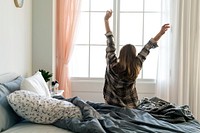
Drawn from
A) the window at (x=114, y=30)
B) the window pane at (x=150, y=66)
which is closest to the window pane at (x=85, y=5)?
the window at (x=114, y=30)

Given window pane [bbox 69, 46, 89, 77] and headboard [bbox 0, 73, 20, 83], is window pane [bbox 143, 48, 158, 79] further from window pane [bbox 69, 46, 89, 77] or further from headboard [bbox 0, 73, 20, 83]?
headboard [bbox 0, 73, 20, 83]

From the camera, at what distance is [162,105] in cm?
279

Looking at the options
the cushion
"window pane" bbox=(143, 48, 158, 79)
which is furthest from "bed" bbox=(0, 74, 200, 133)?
"window pane" bbox=(143, 48, 158, 79)

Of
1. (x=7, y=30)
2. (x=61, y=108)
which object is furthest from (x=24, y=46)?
(x=61, y=108)

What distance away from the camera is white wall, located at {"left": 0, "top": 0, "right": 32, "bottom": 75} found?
2966 mm

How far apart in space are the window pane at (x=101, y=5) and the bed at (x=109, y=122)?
7.66 feet

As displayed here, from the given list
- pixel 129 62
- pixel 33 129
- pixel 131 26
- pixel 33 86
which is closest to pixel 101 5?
pixel 131 26

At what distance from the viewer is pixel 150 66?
15.0 ft

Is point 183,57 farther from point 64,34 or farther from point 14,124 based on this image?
point 14,124

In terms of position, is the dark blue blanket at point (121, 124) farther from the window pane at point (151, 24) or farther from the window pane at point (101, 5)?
the window pane at point (101, 5)

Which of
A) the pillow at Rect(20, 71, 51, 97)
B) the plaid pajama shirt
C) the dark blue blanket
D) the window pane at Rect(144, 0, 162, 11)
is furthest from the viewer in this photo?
the window pane at Rect(144, 0, 162, 11)

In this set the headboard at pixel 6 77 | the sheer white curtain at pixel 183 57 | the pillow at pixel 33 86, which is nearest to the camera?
the pillow at pixel 33 86

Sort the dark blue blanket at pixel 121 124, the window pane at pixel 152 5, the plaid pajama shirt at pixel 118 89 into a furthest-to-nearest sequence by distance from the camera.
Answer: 1. the window pane at pixel 152 5
2. the plaid pajama shirt at pixel 118 89
3. the dark blue blanket at pixel 121 124

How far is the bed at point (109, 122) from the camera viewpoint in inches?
82.4
